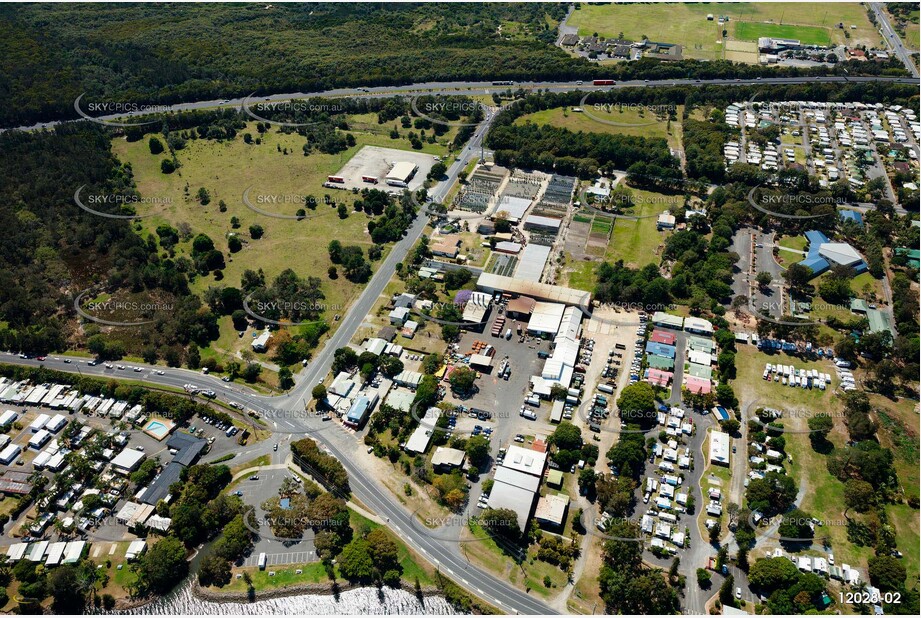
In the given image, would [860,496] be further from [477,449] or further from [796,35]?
[796,35]

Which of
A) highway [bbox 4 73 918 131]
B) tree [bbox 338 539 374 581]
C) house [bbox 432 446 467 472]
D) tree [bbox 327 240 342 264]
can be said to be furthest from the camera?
highway [bbox 4 73 918 131]

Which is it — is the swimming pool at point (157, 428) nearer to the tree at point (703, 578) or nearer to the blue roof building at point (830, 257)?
the tree at point (703, 578)

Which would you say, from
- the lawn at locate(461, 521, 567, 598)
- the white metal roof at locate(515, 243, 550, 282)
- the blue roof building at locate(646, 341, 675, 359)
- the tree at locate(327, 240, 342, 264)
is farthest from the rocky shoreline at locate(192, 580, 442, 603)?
the tree at locate(327, 240, 342, 264)

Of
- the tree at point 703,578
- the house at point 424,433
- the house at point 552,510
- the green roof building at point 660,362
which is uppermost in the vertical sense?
the green roof building at point 660,362

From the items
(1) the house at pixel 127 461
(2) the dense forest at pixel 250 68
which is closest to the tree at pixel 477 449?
(1) the house at pixel 127 461

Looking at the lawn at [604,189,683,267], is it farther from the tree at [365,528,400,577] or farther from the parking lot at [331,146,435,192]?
the tree at [365,528,400,577]

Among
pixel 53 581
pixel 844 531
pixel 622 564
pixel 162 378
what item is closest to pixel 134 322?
pixel 162 378

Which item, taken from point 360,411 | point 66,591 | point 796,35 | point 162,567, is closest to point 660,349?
point 360,411
